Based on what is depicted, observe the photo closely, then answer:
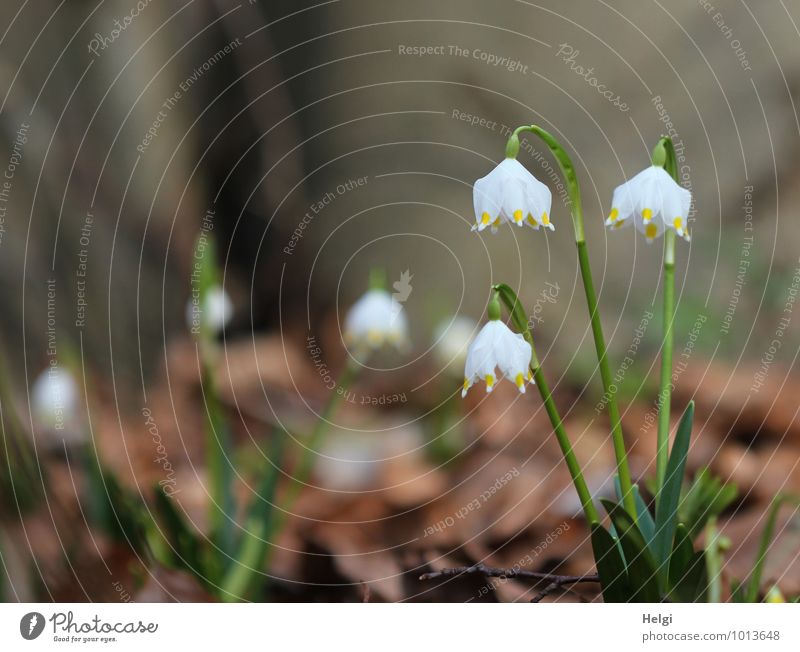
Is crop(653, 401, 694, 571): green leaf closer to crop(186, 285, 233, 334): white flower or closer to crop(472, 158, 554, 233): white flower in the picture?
crop(472, 158, 554, 233): white flower

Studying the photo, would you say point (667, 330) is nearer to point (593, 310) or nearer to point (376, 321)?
point (593, 310)

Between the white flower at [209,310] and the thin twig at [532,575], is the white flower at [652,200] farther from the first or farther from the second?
the white flower at [209,310]

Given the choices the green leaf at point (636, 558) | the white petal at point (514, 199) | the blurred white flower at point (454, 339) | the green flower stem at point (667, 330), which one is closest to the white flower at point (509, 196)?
the white petal at point (514, 199)

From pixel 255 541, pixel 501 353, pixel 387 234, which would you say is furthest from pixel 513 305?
pixel 387 234
